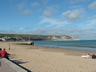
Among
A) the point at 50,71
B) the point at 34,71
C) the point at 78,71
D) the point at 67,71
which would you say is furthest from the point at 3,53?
the point at 78,71

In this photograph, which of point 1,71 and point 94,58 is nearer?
point 1,71

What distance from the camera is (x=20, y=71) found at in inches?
213

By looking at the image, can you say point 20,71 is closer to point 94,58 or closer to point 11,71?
point 11,71

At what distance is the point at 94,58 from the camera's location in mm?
13469

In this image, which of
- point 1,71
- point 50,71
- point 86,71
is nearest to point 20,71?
point 1,71

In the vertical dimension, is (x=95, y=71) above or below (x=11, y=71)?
below

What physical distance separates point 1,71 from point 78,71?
489 cm

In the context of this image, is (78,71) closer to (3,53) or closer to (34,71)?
(34,71)

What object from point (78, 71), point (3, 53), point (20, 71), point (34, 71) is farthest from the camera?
point (3, 53)

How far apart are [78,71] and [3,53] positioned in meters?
6.44

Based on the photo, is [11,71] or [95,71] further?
[95,71]

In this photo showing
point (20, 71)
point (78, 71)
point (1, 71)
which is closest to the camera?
point (20, 71)

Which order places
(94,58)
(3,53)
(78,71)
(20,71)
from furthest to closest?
(94,58)
(3,53)
(78,71)
(20,71)

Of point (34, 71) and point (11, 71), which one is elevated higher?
point (11, 71)
